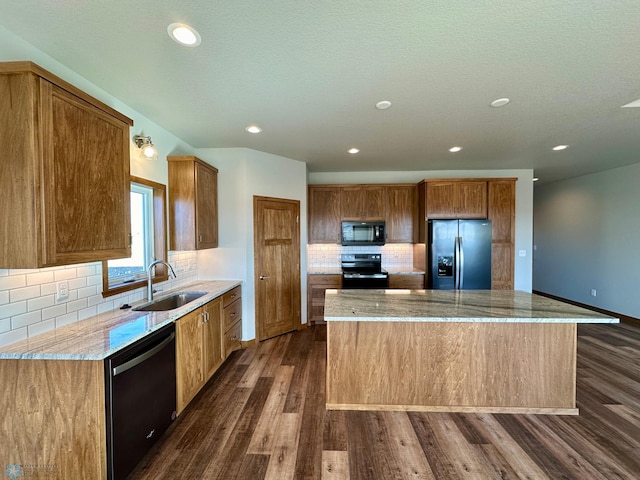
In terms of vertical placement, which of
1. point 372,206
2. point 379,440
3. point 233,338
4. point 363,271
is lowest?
point 379,440

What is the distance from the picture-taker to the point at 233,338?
332 centimetres

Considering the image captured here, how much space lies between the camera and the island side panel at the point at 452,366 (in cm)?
223

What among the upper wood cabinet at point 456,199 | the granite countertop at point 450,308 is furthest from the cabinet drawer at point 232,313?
the upper wood cabinet at point 456,199

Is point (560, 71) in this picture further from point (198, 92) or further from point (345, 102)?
point (198, 92)

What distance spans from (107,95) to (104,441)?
8.12 feet

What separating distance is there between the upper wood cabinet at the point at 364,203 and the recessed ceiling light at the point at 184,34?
3361 millimetres

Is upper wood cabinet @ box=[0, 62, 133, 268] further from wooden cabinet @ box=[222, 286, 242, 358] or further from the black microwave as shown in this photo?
the black microwave

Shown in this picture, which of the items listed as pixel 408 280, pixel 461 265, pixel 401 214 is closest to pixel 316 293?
pixel 408 280

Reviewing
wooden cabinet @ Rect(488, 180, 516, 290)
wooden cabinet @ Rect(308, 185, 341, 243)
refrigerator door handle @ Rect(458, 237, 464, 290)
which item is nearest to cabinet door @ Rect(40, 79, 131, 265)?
wooden cabinet @ Rect(308, 185, 341, 243)

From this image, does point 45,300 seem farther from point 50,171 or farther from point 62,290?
point 50,171

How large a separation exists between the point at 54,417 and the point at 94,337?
0.41 m

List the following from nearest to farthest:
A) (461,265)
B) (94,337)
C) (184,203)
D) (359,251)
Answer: (94,337)
(184,203)
(461,265)
(359,251)

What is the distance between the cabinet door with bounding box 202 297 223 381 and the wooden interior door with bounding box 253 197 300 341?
836 millimetres

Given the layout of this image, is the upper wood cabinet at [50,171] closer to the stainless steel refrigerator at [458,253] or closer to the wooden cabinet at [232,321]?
the wooden cabinet at [232,321]
